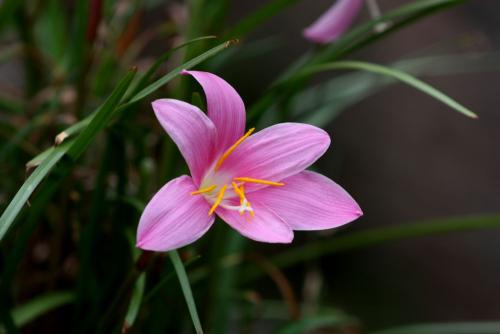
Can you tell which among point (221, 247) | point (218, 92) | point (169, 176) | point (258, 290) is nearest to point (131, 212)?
point (169, 176)

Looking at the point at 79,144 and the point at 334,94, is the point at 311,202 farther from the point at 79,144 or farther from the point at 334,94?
the point at 334,94

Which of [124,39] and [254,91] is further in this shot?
[254,91]

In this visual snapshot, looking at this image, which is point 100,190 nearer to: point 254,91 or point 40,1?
point 40,1

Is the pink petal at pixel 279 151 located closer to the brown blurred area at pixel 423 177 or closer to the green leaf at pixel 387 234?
the green leaf at pixel 387 234

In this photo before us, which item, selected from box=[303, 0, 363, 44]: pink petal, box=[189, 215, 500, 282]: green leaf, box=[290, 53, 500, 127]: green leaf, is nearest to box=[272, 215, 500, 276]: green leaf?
box=[189, 215, 500, 282]: green leaf

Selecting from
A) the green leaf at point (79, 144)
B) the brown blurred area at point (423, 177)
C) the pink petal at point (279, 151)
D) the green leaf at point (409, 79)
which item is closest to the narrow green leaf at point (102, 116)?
the green leaf at point (79, 144)

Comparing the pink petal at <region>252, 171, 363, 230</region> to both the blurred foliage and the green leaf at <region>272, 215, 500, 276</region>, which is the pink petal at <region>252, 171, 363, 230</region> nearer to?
the blurred foliage

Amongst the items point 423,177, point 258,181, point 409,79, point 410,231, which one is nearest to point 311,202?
point 258,181
